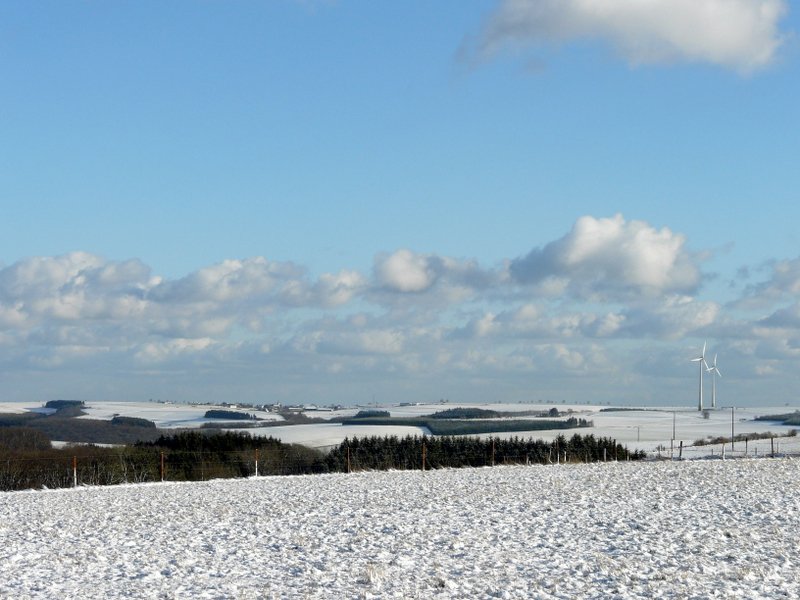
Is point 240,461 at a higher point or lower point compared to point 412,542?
lower

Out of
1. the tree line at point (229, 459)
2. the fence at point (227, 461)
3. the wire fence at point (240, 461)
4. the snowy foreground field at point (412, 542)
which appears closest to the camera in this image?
Result: the snowy foreground field at point (412, 542)

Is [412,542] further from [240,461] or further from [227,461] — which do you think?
[240,461]

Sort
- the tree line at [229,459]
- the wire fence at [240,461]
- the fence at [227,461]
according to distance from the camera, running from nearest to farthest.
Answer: the wire fence at [240,461]
the fence at [227,461]
the tree line at [229,459]

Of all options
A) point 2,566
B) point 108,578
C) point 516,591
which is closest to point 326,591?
point 516,591

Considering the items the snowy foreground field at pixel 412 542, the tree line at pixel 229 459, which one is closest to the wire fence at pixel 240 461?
the tree line at pixel 229 459

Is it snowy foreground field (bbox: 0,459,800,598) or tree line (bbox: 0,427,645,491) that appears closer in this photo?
snowy foreground field (bbox: 0,459,800,598)

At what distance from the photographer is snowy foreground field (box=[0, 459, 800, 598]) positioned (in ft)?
48.7

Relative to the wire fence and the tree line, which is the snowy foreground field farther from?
the wire fence

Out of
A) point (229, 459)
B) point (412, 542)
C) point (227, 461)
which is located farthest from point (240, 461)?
point (412, 542)

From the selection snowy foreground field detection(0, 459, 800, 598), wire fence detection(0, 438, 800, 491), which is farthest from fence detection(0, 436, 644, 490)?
snowy foreground field detection(0, 459, 800, 598)

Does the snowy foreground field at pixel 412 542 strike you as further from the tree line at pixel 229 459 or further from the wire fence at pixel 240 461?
the wire fence at pixel 240 461

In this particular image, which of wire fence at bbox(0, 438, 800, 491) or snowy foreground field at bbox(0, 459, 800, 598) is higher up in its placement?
snowy foreground field at bbox(0, 459, 800, 598)

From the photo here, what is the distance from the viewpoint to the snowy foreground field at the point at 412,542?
1484cm

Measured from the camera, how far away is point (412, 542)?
1948 centimetres
